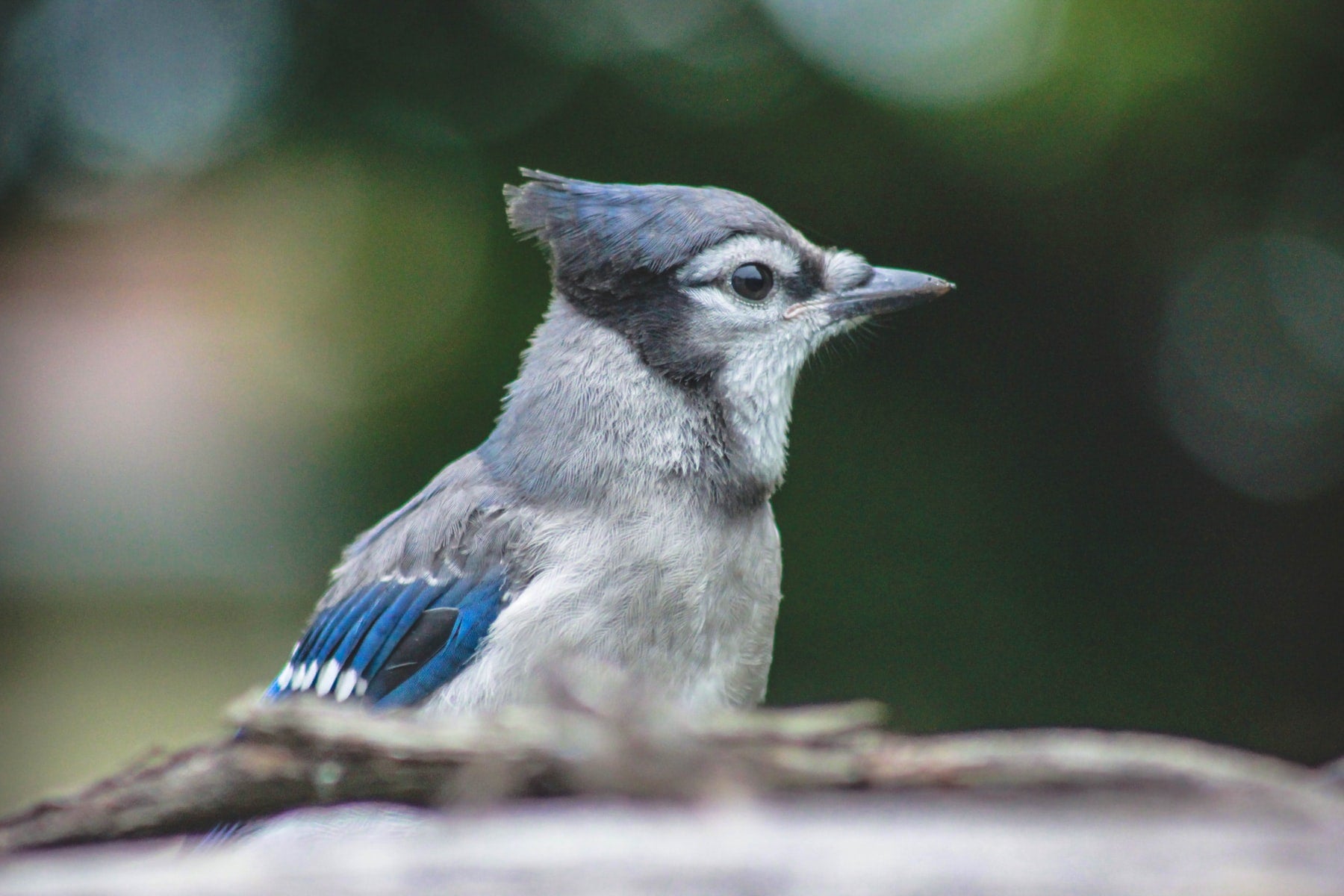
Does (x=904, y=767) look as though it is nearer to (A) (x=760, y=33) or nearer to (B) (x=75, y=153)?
(A) (x=760, y=33)

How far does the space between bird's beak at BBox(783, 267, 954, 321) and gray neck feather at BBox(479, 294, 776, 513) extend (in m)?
0.24

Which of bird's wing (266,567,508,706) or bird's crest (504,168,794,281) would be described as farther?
bird's crest (504,168,794,281)

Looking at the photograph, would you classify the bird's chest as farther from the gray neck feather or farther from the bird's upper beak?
the bird's upper beak

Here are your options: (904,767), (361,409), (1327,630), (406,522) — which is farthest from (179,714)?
(904,767)

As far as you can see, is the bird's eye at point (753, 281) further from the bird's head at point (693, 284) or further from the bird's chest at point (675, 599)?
the bird's chest at point (675, 599)

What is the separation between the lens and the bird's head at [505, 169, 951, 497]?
158 cm

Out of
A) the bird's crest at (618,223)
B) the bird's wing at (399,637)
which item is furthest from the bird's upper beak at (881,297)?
the bird's wing at (399,637)

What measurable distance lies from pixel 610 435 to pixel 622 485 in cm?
7

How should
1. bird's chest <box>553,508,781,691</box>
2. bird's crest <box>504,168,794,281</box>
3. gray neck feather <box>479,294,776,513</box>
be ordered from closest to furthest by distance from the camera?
bird's chest <box>553,508,781,691</box> → gray neck feather <box>479,294,776,513</box> → bird's crest <box>504,168,794,281</box>

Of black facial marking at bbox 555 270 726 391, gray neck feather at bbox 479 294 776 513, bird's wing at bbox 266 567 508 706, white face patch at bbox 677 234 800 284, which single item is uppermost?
white face patch at bbox 677 234 800 284

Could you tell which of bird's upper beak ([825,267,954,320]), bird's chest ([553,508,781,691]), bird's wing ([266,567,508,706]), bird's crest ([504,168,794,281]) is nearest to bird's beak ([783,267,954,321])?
bird's upper beak ([825,267,954,320])

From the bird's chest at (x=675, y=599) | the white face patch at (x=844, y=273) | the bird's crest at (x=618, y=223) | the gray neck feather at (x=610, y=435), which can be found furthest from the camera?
the white face patch at (x=844, y=273)

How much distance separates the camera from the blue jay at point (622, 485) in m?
1.38

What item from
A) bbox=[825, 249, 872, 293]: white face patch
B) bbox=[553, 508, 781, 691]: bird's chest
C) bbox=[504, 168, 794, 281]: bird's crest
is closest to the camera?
bbox=[553, 508, 781, 691]: bird's chest
